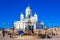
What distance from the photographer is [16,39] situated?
39031mm

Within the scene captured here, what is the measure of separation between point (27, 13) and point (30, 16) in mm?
1697

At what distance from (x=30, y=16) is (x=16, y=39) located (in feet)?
236

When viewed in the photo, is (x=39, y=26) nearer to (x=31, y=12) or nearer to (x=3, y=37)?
(x=31, y=12)

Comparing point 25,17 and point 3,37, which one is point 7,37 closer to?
point 3,37

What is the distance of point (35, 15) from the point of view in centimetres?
11344

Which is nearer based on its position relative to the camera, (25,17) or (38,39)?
(38,39)

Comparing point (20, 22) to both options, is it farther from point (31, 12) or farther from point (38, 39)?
point (38, 39)

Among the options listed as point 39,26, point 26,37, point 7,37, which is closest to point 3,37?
point 7,37

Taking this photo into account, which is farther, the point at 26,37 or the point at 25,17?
the point at 25,17

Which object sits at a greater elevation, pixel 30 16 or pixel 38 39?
pixel 30 16

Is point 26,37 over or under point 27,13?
under

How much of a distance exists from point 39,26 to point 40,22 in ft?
9.83

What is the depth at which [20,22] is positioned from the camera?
111m

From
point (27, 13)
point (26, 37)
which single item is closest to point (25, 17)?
point (27, 13)
